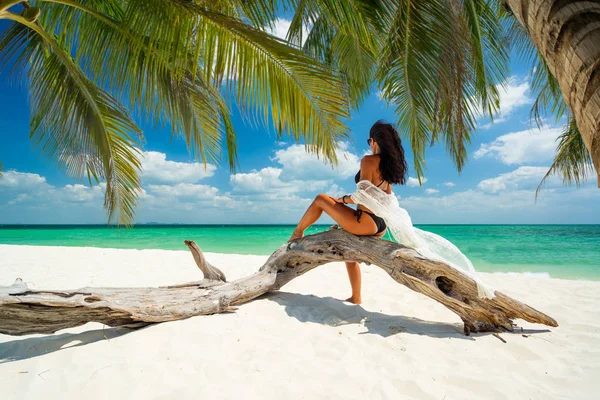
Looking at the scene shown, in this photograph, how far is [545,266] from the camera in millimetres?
10547

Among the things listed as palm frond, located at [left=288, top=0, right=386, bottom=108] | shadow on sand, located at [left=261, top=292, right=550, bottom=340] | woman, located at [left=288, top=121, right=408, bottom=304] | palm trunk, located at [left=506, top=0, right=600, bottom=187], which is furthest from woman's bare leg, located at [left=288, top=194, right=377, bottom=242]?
palm trunk, located at [left=506, top=0, right=600, bottom=187]

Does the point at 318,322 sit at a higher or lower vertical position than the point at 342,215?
lower

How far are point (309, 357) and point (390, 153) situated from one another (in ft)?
6.01

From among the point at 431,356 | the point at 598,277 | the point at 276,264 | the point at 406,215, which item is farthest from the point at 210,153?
the point at 598,277

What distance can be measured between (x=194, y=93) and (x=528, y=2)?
10.3ft

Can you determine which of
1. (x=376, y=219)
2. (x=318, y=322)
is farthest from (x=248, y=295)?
(x=376, y=219)

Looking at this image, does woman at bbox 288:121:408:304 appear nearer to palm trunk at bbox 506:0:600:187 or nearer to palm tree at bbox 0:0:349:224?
palm tree at bbox 0:0:349:224

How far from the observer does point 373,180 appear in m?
3.08

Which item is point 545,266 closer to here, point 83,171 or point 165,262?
point 165,262

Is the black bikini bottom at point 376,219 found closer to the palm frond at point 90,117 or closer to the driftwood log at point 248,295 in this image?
the driftwood log at point 248,295

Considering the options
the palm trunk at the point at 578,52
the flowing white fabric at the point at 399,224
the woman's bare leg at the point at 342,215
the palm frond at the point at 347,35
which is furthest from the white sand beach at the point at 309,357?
the palm frond at the point at 347,35

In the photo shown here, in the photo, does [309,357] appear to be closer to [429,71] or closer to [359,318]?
[359,318]

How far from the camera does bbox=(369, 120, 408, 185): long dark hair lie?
9.89 ft

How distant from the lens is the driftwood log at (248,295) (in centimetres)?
218
